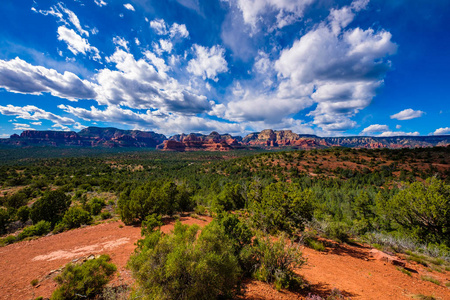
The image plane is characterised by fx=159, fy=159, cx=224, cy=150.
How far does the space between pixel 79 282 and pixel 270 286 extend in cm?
785

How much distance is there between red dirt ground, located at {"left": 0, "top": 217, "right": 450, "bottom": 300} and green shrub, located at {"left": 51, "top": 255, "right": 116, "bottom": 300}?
2.76ft

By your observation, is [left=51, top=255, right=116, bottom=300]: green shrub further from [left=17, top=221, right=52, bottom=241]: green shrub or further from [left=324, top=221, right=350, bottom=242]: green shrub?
[left=17, top=221, right=52, bottom=241]: green shrub

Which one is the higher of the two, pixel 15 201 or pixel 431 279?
pixel 431 279

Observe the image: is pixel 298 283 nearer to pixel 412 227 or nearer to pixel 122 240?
pixel 122 240

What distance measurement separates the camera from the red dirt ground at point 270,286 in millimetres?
→ 6761

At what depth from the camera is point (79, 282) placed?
645 centimetres

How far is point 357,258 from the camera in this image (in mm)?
10086

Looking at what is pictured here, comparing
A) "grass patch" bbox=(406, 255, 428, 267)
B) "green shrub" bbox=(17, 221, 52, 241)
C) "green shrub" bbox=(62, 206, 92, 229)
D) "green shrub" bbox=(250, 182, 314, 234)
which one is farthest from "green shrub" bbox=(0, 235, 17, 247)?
"grass patch" bbox=(406, 255, 428, 267)

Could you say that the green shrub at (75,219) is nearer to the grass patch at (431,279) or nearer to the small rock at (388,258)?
the small rock at (388,258)

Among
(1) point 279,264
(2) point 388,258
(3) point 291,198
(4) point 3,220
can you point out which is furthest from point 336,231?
(4) point 3,220

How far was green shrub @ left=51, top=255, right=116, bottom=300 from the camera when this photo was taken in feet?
20.5

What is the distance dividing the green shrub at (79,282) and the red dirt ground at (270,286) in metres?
0.84

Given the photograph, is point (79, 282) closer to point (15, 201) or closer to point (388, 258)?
point (388, 258)

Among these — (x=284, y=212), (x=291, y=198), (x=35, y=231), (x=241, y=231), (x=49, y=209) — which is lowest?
(x=35, y=231)
